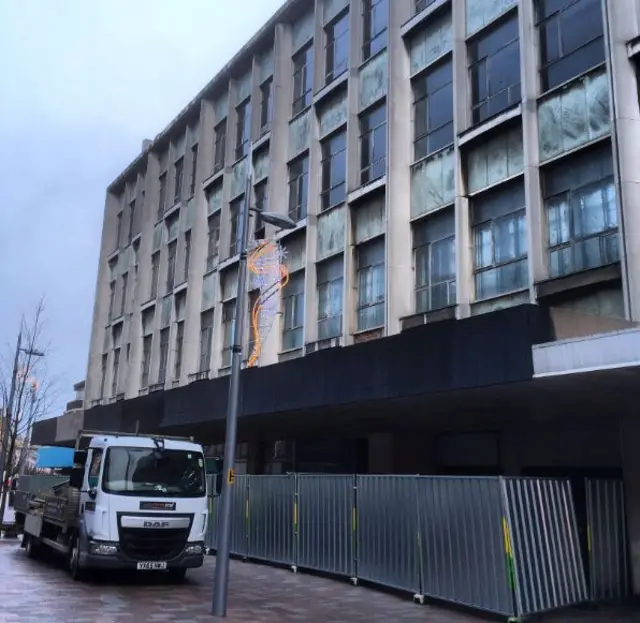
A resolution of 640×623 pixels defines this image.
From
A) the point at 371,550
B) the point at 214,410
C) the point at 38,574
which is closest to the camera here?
the point at 371,550

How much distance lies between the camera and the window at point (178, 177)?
3297 centimetres

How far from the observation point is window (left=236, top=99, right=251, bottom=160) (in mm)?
27891

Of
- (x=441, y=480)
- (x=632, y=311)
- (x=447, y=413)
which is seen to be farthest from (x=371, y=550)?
(x=632, y=311)

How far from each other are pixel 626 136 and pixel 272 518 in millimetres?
11214

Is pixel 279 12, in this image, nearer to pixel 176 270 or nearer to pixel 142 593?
pixel 176 270

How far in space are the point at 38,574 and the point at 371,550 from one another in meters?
6.98

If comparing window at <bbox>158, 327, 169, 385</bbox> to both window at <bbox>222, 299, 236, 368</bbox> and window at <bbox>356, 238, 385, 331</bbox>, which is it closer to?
window at <bbox>222, 299, 236, 368</bbox>

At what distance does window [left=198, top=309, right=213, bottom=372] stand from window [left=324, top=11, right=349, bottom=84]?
1027 centimetres

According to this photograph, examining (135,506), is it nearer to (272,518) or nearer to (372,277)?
(272,518)

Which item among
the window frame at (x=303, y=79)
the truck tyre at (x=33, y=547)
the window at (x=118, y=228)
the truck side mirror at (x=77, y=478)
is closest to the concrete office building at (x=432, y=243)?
the window frame at (x=303, y=79)

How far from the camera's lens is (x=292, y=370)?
16.0m

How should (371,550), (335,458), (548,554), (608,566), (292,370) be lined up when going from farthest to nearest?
(335,458)
(292,370)
(371,550)
(608,566)
(548,554)

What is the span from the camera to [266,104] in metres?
27.0

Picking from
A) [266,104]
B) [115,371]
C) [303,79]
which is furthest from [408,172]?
[115,371]
